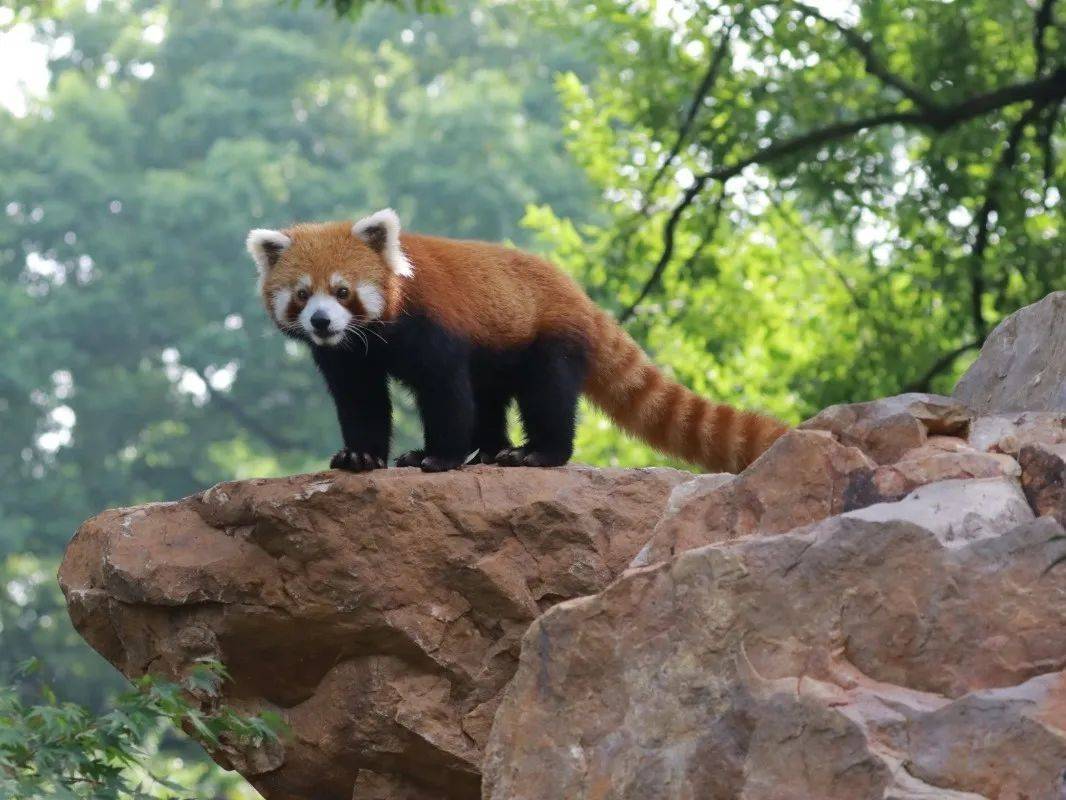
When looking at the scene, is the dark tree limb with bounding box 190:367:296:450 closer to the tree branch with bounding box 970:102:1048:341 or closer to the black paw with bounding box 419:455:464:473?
the tree branch with bounding box 970:102:1048:341

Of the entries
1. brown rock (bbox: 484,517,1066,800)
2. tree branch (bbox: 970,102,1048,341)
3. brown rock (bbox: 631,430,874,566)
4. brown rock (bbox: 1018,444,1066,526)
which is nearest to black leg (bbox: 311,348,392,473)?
brown rock (bbox: 631,430,874,566)

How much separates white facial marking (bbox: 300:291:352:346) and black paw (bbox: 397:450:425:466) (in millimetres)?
563

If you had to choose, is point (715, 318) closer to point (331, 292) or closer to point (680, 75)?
point (680, 75)

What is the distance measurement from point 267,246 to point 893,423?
2624 millimetres

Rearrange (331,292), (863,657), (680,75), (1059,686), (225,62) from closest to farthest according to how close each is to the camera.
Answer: (1059,686), (863,657), (331,292), (680,75), (225,62)

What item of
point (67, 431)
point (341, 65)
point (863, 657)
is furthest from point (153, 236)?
point (863, 657)

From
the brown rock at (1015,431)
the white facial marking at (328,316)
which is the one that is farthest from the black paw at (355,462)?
the brown rock at (1015,431)

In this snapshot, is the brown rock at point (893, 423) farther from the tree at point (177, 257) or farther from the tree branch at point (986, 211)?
the tree at point (177, 257)

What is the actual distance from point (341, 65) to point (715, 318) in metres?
16.3

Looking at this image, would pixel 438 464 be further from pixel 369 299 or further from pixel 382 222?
pixel 382 222

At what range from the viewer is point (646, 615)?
3438 millimetres

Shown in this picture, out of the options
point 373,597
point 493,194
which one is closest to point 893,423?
point 373,597

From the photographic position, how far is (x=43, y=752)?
13.8 ft

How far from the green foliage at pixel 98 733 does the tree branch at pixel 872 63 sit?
636 centimetres
